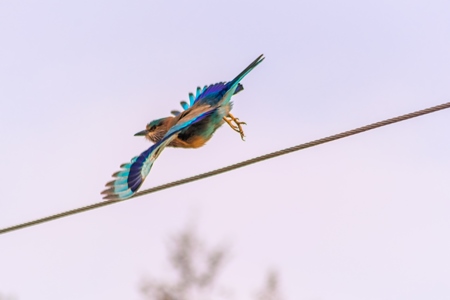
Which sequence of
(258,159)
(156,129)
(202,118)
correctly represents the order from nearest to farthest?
1. (258,159)
2. (202,118)
3. (156,129)

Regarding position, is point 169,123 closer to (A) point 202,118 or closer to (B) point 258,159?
(A) point 202,118

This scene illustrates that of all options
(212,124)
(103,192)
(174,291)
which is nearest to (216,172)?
(103,192)

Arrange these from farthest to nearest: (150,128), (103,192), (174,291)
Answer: (174,291), (150,128), (103,192)

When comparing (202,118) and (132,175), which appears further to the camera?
(202,118)

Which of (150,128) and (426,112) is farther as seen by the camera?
(150,128)

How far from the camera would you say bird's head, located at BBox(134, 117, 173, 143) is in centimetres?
738

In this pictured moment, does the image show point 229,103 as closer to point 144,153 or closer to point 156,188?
point 144,153

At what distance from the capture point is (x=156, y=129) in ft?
24.4

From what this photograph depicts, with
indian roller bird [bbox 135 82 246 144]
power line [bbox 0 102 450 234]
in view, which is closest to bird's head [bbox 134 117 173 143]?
indian roller bird [bbox 135 82 246 144]

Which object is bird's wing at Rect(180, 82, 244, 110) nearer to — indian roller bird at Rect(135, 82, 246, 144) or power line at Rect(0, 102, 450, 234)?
indian roller bird at Rect(135, 82, 246, 144)

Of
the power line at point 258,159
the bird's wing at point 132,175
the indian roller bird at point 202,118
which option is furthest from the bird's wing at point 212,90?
the power line at point 258,159

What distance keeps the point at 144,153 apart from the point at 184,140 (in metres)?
0.57

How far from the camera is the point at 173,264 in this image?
1652 centimetres

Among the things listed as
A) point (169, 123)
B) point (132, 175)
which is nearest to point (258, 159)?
point (132, 175)
